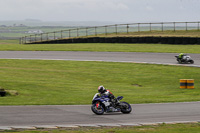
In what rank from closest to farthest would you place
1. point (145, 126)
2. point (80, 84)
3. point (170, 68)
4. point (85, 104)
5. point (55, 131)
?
point (55, 131) < point (145, 126) < point (85, 104) < point (80, 84) < point (170, 68)

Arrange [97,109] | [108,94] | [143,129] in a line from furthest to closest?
[108,94] < [97,109] < [143,129]

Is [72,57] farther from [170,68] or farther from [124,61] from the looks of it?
[170,68]

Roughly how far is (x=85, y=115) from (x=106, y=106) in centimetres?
108

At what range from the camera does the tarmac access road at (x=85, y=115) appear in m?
15.2

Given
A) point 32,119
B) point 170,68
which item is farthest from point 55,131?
point 170,68

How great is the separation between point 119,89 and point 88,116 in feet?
31.0

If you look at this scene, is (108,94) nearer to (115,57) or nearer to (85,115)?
(85,115)

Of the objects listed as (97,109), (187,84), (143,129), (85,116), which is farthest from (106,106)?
(187,84)

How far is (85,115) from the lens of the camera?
1680 centimetres

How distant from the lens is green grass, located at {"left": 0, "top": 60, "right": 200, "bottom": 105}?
849 inches

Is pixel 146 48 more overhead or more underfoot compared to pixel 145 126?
more overhead

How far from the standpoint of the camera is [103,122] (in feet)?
50.8

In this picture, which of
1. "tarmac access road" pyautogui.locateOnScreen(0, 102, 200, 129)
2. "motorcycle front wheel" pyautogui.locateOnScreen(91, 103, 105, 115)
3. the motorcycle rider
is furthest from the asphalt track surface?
the motorcycle rider

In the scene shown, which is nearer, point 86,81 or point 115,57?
point 86,81
